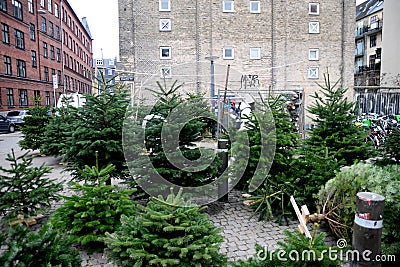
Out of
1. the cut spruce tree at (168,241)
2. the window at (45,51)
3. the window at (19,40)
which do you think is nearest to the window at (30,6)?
the window at (19,40)

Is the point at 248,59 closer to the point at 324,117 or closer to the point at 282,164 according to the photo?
the point at 324,117

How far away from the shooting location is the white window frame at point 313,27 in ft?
78.1

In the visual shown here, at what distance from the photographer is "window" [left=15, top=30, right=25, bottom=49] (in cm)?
3161

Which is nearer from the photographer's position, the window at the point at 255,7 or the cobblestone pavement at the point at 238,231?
the cobblestone pavement at the point at 238,231

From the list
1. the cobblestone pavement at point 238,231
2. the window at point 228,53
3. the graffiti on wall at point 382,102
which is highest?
the window at point 228,53

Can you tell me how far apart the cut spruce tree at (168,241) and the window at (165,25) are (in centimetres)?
→ 2094

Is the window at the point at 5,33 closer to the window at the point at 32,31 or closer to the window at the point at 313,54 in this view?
the window at the point at 32,31

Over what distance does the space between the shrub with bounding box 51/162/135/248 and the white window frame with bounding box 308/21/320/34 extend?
23830 millimetres

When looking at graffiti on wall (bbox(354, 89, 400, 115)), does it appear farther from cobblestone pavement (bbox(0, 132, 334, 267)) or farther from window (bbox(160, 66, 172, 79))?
cobblestone pavement (bbox(0, 132, 334, 267))

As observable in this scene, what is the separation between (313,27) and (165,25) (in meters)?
11.8

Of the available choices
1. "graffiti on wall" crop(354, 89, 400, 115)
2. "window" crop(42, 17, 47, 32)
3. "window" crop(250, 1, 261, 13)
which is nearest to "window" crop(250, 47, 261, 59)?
"window" crop(250, 1, 261, 13)

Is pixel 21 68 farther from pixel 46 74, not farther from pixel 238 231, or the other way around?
pixel 238 231

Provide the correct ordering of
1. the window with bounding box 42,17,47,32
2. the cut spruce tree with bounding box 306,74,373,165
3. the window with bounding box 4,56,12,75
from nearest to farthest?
the cut spruce tree with bounding box 306,74,373,165, the window with bounding box 4,56,12,75, the window with bounding box 42,17,47,32

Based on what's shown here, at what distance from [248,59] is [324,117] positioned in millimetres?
17610
